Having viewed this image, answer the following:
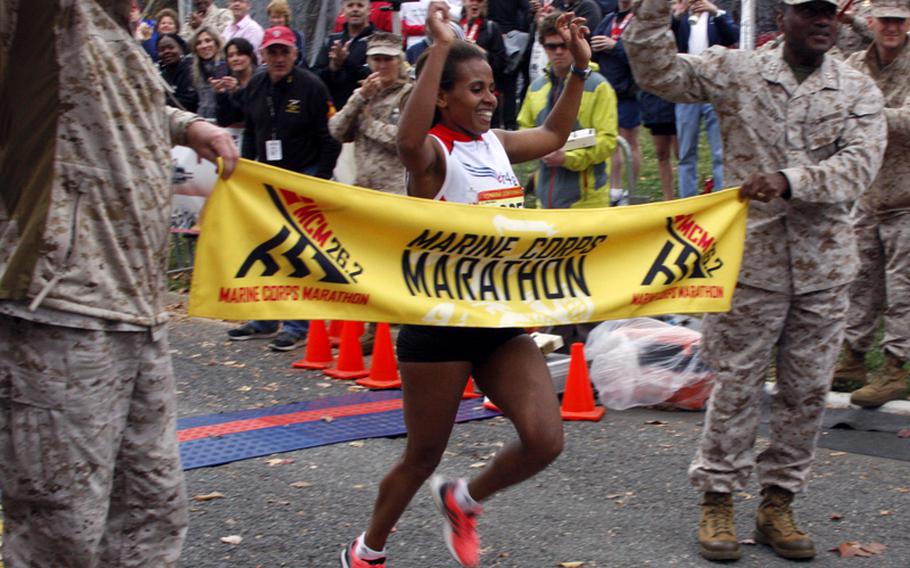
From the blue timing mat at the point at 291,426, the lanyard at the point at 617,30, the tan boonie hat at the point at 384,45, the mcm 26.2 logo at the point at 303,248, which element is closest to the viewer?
the mcm 26.2 logo at the point at 303,248

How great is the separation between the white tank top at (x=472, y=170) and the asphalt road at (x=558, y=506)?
160cm

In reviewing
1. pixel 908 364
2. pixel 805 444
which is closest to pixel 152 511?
pixel 805 444

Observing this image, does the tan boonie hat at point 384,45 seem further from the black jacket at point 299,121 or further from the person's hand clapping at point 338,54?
the person's hand clapping at point 338,54

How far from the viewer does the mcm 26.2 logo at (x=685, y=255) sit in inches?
204

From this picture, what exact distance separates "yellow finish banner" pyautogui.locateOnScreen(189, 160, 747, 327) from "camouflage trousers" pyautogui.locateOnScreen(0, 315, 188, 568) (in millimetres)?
621

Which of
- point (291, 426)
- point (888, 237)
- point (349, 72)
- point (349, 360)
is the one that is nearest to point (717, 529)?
point (291, 426)

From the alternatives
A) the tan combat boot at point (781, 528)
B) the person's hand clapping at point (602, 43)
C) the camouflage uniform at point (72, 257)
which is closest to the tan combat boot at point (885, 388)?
the tan combat boot at point (781, 528)

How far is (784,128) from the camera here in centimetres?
510

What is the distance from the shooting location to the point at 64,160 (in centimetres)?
339

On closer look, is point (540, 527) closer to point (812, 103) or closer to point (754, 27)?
point (812, 103)

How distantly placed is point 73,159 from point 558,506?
3.31 meters

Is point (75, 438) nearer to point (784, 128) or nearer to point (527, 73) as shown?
point (784, 128)

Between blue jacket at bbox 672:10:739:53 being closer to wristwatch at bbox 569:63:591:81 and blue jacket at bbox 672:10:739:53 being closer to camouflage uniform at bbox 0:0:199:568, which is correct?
wristwatch at bbox 569:63:591:81

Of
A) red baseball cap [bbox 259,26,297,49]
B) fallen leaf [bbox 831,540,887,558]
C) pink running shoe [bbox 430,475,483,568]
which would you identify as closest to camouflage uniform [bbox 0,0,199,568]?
pink running shoe [bbox 430,475,483,568]
